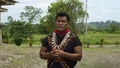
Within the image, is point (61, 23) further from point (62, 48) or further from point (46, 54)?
point (46, 54)

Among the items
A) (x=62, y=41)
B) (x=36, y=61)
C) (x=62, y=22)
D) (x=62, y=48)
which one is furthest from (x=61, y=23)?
(x=36, y=61)

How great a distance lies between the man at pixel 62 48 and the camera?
18.4ft

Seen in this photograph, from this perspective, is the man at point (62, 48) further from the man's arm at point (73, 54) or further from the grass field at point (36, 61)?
the grass field at point (36, 61)

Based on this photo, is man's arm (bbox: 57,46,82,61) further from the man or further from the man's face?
the man's face

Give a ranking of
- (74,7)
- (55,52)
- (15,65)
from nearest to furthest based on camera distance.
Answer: (55,52) → (15,65) → (74,7)

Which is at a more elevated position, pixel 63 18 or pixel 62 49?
pixel 63 18

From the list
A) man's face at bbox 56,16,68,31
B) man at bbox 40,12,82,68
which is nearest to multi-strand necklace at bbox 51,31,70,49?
man at bbox 40,12,82,68

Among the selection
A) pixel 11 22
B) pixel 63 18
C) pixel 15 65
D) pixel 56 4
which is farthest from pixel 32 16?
pixel 63 18

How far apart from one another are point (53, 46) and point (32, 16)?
90.0 m

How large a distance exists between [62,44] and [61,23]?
12.5 inches

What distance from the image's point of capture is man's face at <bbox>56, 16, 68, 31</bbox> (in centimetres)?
578

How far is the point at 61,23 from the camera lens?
581 centimetres

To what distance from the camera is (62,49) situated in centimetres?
566

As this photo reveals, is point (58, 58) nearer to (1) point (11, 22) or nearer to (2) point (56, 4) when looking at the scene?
(2) point (56, 4)
